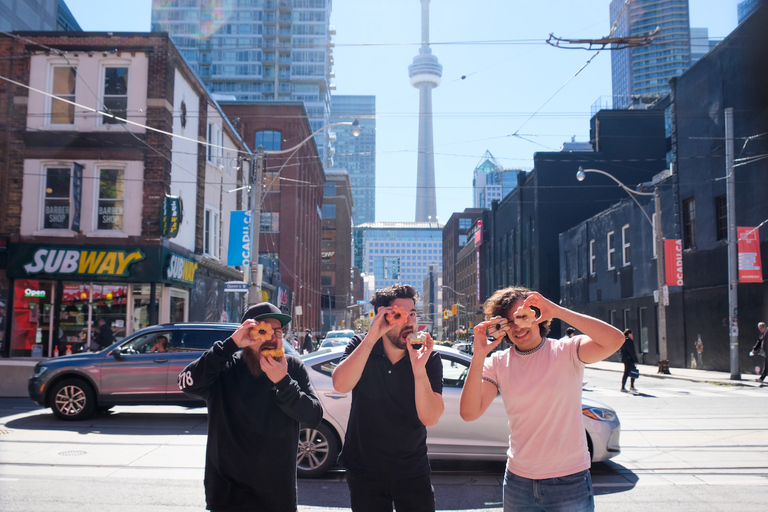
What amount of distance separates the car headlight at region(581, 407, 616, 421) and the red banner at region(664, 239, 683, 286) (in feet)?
73.7

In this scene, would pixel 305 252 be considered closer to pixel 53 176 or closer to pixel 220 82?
pixel 53 176

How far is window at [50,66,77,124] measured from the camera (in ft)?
74.9

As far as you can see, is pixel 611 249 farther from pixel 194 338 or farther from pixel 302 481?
pixel 302 481

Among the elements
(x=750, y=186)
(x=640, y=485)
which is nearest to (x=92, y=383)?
(x=640, y=485)

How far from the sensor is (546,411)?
346cm

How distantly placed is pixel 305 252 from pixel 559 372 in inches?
2297

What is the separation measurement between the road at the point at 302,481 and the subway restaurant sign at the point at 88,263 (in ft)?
31.6

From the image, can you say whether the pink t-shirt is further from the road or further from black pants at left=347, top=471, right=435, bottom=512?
the road

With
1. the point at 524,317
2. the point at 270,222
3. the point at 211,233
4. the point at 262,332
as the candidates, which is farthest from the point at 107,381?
the point at 270,222

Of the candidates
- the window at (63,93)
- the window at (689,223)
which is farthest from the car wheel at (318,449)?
the window at (689,223)

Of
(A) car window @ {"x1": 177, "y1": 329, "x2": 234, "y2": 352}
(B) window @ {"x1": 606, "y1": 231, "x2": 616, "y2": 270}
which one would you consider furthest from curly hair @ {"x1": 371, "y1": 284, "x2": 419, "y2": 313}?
(B) window @ {"x1": 606, "y1": 231, "x2": 616, "y2": 270}

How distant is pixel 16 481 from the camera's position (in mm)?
7328

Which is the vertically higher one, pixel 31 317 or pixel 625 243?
pixel 625 243

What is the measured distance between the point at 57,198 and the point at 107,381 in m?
12.9
